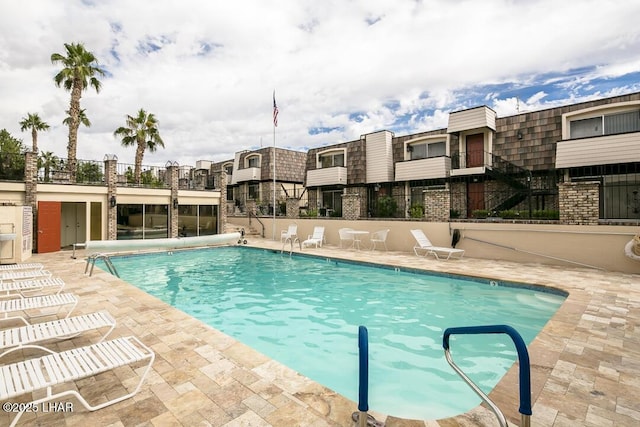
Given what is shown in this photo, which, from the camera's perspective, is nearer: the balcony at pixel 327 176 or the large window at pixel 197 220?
the large window at pixel 197 220

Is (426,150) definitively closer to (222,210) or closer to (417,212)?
(417,212)

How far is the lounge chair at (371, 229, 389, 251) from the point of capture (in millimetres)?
13242

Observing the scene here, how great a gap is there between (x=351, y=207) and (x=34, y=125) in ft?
122

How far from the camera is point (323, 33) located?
10383 mm

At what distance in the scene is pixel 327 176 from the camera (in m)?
21.1

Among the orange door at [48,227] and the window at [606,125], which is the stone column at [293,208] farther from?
the window at [606,125]

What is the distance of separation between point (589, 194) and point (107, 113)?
30507mm

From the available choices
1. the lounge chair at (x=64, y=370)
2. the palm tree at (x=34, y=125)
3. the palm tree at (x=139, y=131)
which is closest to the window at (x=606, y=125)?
the lounge chair at (x=64, y=370)

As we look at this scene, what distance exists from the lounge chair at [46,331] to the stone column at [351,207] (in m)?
12.3

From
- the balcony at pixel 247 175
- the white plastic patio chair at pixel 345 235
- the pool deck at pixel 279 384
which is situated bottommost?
the pool deck at pixel 279 384

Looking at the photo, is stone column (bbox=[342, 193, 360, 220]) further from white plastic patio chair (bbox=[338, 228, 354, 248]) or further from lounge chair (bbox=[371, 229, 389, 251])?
lounge chair (bbox=[371, 229, 389, 251])

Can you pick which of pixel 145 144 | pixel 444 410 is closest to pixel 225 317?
pixel 444 410

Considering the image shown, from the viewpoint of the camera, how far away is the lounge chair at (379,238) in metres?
13.2

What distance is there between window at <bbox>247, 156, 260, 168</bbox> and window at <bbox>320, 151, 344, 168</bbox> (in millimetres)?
6612
